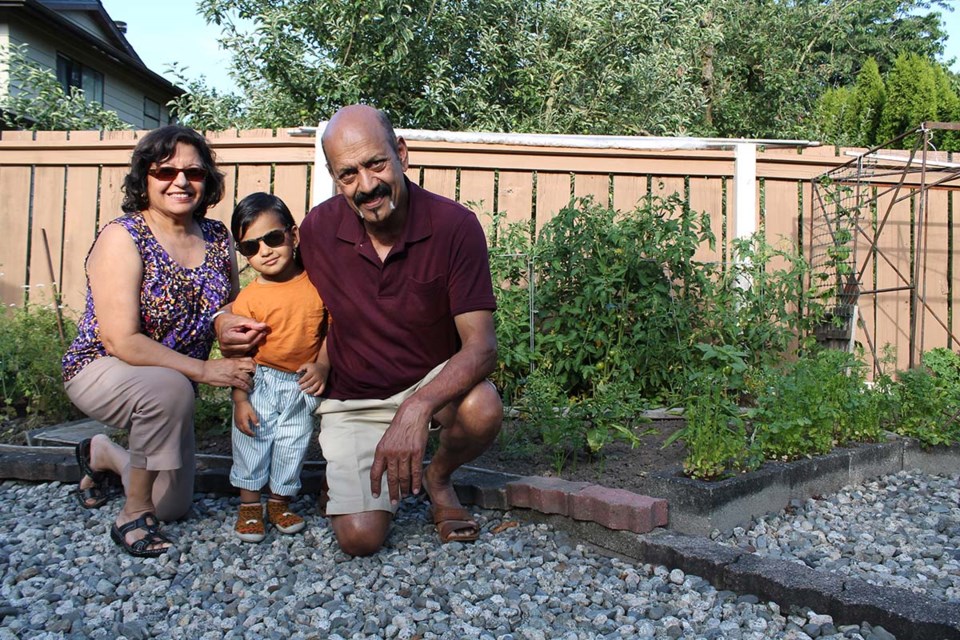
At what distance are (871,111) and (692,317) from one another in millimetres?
9632

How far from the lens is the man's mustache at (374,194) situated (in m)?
2.53

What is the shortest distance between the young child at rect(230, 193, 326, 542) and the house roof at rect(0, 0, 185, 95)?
11474 millimetres

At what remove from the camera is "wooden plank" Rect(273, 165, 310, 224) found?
5.54 m

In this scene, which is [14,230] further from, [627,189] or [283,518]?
[627,189]

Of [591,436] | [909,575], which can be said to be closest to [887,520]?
[909,575]

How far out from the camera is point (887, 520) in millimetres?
3027

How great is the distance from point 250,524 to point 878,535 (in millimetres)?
2314

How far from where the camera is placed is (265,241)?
2.88 m

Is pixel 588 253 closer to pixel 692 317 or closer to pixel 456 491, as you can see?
pixel 692 317

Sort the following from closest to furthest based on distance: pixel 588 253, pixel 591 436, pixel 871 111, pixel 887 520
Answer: pixel 887 520, pixel 591 436, pixel 588 253, pixel 871 111

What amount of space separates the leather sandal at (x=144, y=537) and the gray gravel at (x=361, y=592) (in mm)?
41

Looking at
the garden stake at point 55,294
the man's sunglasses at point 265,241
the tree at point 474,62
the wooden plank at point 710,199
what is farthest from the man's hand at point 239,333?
the tree at point 474,62

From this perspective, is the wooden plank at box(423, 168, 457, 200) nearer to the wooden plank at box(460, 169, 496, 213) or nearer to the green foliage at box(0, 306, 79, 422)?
the wooden plank at box(460, 169, 496, 213)

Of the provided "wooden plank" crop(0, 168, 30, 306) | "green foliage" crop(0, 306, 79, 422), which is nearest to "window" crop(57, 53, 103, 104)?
"wooden plank" crop(0, 168, 30, 306)
